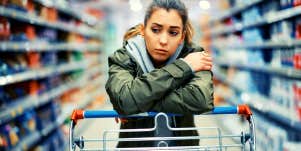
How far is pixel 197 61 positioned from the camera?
1.91 m

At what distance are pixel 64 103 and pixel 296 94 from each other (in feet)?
13.1

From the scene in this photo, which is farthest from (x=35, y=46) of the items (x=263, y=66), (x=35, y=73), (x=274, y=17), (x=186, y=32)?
(x=186, y=32)

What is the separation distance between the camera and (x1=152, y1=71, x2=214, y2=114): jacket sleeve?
72.2 inches

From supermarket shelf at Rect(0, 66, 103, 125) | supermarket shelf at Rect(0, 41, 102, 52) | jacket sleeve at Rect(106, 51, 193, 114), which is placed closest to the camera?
jacket sleeve at Rect(106, 51, 193, 114)

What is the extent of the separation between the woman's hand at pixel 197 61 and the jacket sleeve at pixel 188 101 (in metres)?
0.07

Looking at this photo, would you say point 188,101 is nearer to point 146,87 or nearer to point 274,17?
point 146,87

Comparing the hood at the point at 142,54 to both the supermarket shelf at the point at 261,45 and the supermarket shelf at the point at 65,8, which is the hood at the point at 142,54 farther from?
the supermarket shelf at the point at 65,8

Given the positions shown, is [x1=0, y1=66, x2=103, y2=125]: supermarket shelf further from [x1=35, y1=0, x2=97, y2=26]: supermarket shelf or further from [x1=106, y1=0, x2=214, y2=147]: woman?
[x1=106, y1=0, x2=214, y2=147]: woman

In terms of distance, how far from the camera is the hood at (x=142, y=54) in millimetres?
1996

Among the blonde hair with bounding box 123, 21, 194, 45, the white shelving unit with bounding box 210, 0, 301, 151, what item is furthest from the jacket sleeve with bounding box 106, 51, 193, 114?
the white shelving unit with bounding box 210, 0, 301, 151

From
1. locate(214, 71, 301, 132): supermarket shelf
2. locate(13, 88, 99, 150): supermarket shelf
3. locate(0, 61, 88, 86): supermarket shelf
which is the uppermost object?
locate(0, 61, 88, 86): supermarket shelf

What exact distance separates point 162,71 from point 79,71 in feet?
22.5

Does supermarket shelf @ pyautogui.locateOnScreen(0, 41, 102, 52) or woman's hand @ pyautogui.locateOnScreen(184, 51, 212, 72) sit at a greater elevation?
supermarket shelf @ pyautogui.locateOnScreen(0, 41, 102, 52)

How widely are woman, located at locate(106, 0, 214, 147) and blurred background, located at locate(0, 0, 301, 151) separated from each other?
1.74m
